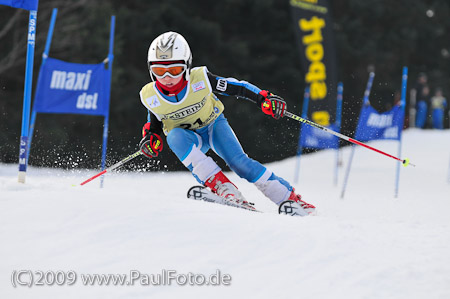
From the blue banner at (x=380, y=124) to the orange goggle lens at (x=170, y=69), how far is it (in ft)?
12.3

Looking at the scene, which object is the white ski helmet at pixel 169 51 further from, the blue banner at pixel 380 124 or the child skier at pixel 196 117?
the blue banner at pixel 380 124

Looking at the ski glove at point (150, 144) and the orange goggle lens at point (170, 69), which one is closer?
the orange goggle lens at point (170, 69)

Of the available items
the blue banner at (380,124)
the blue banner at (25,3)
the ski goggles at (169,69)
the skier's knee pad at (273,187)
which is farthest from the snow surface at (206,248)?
the blue banner at (380,124)

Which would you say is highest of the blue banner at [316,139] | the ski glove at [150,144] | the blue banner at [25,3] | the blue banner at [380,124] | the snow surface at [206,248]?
the blue banner at [25,3]

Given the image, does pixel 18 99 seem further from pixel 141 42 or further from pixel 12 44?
pixel 141 42

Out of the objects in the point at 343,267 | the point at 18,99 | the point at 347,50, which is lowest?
the point at 343,267

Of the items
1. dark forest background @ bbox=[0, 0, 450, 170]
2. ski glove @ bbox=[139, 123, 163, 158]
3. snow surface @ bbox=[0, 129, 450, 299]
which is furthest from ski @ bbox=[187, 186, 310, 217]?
dark forest background @ bbox=[0, 0, 450, 170]

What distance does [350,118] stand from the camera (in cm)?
1534

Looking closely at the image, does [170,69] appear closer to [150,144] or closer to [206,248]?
[150,144]

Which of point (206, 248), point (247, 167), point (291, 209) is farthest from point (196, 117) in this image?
point (206, 248)

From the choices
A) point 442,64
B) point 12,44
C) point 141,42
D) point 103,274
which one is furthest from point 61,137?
point 442,64

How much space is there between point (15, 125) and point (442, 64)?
1757cm

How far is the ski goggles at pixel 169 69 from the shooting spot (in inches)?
171

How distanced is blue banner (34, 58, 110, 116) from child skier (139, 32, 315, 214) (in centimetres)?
214
